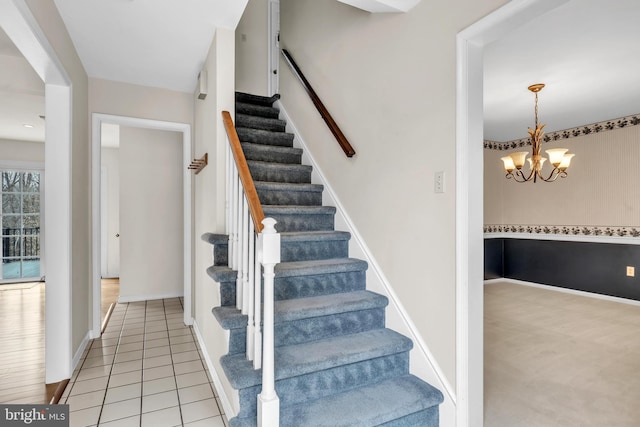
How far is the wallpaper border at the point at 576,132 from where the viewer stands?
4.43 metres

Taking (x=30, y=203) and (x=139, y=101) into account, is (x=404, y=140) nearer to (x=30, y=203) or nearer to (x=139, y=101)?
(x=139, y=101)

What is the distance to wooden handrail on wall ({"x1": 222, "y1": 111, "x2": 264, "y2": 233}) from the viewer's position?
1.64 meters

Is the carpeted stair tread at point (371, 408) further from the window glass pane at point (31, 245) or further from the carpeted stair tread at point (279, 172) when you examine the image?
the window glass pane at point (31, 245)

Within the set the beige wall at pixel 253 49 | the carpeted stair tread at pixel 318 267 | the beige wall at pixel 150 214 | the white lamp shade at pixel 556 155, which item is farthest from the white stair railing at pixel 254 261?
the white lamp shade at pixel 556 155

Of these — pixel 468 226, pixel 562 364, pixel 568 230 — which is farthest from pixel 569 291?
pixel 468 226

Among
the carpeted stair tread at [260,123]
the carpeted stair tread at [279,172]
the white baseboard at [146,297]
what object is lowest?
the white baseboard at [146,297]

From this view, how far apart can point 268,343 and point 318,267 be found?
86cm

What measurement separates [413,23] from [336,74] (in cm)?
102

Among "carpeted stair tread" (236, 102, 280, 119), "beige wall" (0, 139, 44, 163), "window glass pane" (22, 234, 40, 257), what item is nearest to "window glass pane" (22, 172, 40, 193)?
"beige wall" (0, 139, 44, 163)

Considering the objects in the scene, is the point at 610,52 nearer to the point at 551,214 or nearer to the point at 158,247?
the point at 551,214

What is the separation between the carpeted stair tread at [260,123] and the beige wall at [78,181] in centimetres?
141

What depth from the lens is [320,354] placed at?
184cm

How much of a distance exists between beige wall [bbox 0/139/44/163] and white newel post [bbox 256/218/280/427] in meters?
6.75

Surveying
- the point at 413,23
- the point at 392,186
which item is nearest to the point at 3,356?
the point at 392,186
